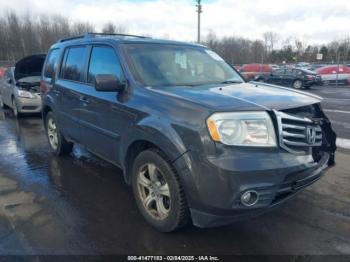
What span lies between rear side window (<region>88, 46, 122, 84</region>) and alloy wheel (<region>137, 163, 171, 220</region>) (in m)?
1.11

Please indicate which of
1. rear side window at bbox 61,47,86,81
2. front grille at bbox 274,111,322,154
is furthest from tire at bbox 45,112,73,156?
front grille at bbox 274,111,322,154

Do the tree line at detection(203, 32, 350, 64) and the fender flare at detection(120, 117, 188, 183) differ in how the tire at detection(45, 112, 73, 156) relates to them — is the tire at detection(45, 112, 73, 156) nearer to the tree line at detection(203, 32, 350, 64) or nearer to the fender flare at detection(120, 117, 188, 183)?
the fender flare at detection(120, 117, 188, 183)

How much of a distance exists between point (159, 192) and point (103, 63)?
1816 millimetres

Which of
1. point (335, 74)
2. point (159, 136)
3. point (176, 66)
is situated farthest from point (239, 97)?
point (335, 74)

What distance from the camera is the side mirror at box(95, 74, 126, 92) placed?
11.2 ft

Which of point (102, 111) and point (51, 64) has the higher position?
point (51, 64)

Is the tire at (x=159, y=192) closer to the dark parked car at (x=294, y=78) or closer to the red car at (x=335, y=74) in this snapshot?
the dark parked car at (x=294, y=78)

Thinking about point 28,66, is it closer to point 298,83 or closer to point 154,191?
point 154,191

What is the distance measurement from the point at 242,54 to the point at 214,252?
228ft

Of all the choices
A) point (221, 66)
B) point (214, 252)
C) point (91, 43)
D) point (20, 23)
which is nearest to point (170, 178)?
point (214, 252)

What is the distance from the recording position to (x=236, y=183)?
2594 mm

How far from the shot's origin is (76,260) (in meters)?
2.87

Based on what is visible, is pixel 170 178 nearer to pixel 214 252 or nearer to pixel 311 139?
pixel 214 252

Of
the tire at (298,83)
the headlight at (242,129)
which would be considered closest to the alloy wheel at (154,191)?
the headlight at (242,129)
